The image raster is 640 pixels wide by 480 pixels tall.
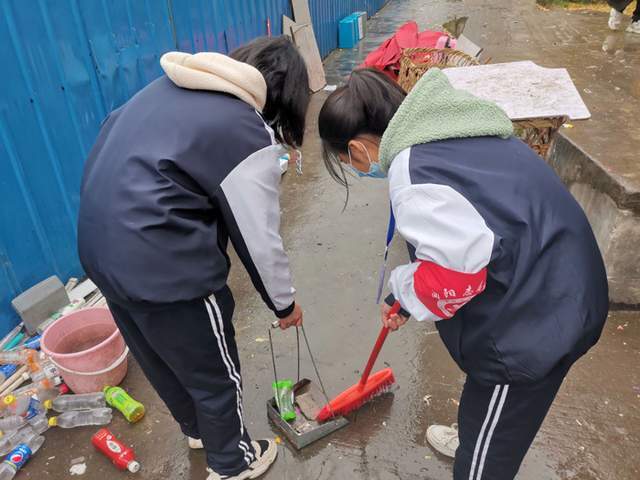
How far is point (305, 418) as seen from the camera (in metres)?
2.49

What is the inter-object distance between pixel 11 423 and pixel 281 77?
2222mm

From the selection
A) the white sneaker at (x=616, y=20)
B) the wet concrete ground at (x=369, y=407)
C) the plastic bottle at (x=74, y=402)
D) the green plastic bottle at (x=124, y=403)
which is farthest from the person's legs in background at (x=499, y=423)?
the white sneaker at (x=616, y=20)

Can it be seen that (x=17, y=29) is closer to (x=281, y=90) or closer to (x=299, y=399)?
(x=281, y=90)

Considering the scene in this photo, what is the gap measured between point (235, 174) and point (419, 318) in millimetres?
720

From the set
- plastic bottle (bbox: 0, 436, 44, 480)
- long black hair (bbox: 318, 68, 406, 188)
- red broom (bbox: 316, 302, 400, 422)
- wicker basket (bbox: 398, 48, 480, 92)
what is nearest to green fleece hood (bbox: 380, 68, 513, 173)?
long black hair (bbox: 318, 68, 406, 188)

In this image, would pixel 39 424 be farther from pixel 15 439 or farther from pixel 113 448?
pixel 113 448

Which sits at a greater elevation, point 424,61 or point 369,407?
point 424,61

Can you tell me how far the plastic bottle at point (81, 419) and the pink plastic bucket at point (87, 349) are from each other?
A: 0.44 ft

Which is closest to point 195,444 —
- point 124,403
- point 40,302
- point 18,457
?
point 124,403

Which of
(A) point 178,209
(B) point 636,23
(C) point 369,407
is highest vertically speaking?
(A) point 178,209

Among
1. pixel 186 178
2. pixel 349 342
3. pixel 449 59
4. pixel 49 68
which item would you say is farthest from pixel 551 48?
pixel 186 178

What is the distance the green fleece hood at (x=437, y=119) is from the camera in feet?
4.54

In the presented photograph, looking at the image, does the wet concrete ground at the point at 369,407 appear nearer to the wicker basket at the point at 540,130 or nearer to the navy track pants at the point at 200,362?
the navy track pants at the point at 200,362

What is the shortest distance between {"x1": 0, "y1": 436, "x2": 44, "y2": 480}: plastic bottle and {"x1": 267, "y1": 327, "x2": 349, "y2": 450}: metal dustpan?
3.87 ft
